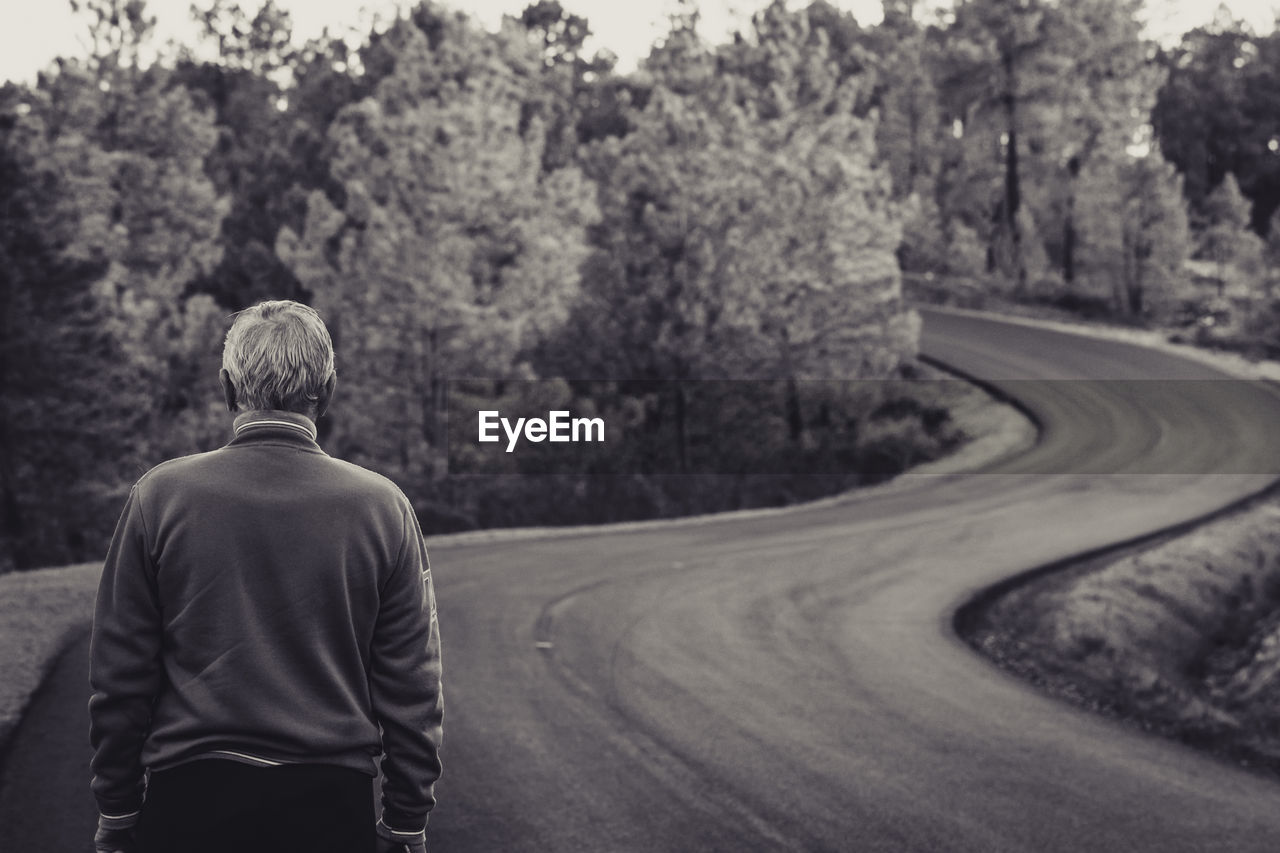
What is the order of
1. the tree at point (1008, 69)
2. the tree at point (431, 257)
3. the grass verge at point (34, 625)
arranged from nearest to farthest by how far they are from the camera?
1. the grass verge at point (34, 625)
2. the tree at point (431, 257)
3. the tree at point (1008, 69)

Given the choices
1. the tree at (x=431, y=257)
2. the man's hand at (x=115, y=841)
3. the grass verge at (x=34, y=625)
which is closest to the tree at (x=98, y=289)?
the tree at (x=431, y=257)

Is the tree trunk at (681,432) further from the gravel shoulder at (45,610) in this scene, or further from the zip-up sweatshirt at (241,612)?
the zip-up sweatshirt at (241,612)

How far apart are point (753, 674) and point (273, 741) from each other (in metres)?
7.73

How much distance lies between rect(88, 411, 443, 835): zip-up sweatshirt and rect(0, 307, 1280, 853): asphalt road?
11.4 ft

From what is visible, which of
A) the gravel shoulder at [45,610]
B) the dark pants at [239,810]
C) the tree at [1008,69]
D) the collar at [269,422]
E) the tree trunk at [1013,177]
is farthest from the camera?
the tree trunk at [1013,177]

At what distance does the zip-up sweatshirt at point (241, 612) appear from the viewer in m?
2.75

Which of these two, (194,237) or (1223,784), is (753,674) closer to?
(1223,784)

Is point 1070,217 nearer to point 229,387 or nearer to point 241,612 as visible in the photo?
point 229,387

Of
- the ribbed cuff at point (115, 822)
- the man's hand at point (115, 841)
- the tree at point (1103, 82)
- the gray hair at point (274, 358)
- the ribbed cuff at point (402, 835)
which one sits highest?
the tree at point (1103, 82)

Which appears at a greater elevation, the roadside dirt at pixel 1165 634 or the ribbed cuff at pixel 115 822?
the ribbed cuff at pixel 115 822

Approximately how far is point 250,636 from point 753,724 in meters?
6.18

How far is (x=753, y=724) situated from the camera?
8.47 m

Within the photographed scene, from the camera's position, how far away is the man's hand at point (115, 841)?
2859 mm

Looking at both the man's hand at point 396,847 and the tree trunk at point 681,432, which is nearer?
the man's hand at point 396,847
